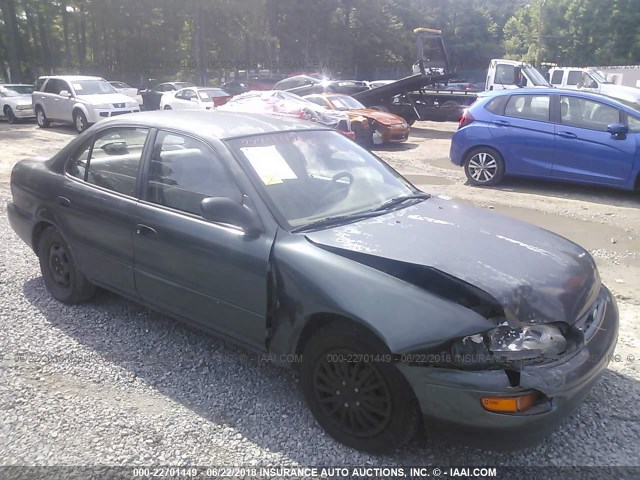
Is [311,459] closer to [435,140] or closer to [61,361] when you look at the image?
[61,361]

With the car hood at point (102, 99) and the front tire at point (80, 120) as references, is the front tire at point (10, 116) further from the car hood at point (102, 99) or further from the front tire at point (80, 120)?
the car hood at point (102, 99)

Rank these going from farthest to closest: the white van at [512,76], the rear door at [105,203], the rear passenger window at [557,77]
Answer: the rear passenger window at [557,77] < the white van at [512,76] < the rear door at [105,203]

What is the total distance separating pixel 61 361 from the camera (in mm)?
3738

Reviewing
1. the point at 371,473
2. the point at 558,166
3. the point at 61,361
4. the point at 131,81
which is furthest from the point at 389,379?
the point at 131,81

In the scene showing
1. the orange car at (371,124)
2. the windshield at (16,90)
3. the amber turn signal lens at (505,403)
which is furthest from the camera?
the windshield at (16,90)

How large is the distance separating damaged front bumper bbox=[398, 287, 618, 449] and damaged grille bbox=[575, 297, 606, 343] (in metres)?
0.26

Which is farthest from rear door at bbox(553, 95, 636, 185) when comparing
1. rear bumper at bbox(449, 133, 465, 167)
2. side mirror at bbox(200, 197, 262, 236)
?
side mirror at bbox(200, 197, 262, 236)

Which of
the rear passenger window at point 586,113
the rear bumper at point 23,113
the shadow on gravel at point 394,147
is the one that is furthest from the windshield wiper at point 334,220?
the rear bumper at point 23,113

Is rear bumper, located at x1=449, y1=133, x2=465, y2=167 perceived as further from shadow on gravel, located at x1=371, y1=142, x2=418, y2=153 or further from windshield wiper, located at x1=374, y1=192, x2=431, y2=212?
windshield wiper, located at x1=374, y1=192, x2=431, y2=212

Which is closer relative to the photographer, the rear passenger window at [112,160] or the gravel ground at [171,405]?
the gravel ground at [171,405]

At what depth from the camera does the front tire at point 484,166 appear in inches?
367

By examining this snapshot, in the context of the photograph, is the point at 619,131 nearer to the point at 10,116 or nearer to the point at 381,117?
the point at 381,117

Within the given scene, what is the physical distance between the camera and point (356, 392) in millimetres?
2756

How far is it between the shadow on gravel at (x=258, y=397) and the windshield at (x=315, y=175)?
111cm
